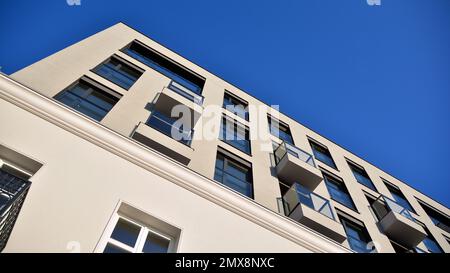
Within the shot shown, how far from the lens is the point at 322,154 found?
64.8 feet

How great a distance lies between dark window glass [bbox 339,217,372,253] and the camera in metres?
13.9

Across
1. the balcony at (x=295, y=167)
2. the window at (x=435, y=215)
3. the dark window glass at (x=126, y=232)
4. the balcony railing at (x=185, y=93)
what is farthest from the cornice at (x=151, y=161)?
the window at (x=435, y=215)

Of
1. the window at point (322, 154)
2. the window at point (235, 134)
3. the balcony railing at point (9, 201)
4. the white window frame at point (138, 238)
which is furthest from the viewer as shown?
the window at point (322, 154)

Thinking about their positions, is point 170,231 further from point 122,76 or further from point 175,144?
point 122,76

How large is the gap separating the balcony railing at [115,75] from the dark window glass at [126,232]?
6.96 meters

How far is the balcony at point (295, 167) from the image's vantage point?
1364 cm

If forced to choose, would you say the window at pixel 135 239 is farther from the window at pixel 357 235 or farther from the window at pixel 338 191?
the window at pixel 338 191

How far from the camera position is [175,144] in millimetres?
10703

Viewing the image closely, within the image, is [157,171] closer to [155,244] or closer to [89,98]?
[155,244]

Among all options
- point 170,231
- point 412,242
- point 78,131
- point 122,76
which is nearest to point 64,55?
point 122,76

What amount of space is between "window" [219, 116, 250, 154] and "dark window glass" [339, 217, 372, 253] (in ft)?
17.8

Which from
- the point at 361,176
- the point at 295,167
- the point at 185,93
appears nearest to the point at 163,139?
the point at 185,93

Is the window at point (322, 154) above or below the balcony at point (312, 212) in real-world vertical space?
above

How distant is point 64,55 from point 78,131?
5122 millimetres
